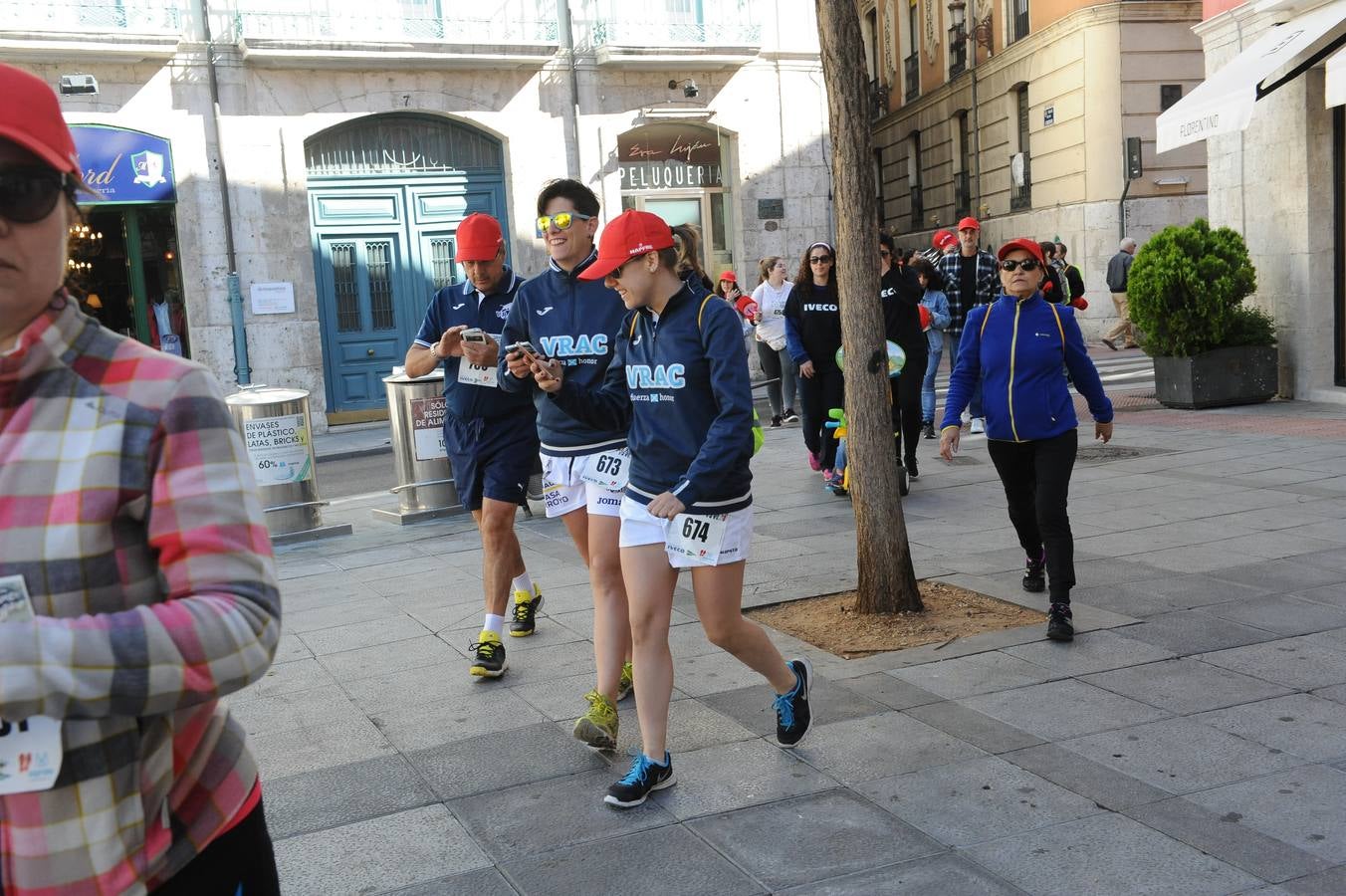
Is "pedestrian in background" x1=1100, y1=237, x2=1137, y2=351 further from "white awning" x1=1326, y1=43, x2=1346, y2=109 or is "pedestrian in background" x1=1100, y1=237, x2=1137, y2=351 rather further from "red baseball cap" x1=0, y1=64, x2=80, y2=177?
"red baseball cap" x1=0, y1=64, x2=80, y2=177

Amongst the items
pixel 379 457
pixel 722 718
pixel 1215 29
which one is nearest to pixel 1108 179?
pixel 1215 29

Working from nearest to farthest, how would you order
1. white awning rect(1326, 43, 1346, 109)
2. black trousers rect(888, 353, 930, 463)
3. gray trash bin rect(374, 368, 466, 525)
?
black trousers rect(888, 353, 930, 463) → gray trash bin rect(374, 368, 466, 525) → white awning rect(1326, 43, 1346, 109)

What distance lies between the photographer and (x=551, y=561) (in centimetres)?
784

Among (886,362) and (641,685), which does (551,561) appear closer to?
(886,362)

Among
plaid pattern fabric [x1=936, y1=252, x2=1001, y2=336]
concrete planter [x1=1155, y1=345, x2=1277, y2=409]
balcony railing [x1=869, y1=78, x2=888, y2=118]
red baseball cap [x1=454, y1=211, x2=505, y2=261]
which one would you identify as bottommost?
concrete planter [x1=1155, y1=345, x2=1277, y2=409]

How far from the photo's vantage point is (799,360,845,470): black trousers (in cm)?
960

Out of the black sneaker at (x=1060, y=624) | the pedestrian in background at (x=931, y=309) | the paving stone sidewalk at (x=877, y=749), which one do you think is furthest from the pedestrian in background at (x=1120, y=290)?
the black sneaker at (x=1060, y=624)

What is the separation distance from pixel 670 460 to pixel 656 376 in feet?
0.89

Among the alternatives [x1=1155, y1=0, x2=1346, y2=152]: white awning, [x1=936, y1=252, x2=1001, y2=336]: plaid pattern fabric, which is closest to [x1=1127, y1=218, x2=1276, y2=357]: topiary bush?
[x1=1155, y1=0, x2=1346, y2=152]: white awning

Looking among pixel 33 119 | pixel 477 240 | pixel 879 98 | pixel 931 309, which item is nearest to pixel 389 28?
pixel 931 309

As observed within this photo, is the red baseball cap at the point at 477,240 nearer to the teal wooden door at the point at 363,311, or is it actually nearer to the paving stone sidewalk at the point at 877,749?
the paving stone sidewalk at the point at 877,749

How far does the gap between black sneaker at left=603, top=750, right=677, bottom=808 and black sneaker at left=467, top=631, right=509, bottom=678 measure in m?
1.38

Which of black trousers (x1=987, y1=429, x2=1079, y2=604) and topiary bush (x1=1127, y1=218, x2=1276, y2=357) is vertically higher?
topiary bush (x1=1127, y1=218, x2=1276, y2=357)

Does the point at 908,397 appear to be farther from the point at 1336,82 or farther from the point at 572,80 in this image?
the point at 572,80
